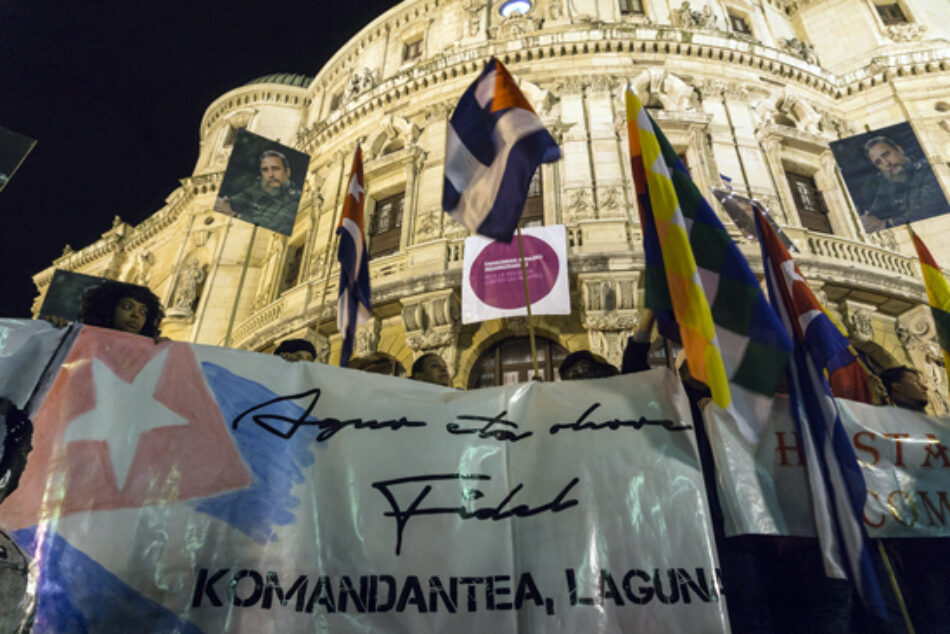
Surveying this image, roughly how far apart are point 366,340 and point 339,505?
886cm

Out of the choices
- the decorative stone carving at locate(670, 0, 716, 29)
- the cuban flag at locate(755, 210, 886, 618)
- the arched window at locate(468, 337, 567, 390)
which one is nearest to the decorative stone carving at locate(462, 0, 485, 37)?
the decorative stone carving at locate(670, 0, 716, 29)

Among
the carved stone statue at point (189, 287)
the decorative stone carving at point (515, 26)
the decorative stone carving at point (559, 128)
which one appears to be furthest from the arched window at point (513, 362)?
the carved stone statue at point (189, 287)

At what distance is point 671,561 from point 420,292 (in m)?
8.68

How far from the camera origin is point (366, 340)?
11.4 m

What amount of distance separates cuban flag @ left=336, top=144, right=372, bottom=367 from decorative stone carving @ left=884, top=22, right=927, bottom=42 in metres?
21.6

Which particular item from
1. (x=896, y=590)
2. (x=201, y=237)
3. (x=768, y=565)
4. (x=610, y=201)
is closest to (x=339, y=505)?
(x=768, y=565)

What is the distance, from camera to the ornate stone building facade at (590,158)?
10727 millimetres

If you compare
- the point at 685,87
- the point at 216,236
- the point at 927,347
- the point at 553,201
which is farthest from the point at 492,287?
the point at 216,236

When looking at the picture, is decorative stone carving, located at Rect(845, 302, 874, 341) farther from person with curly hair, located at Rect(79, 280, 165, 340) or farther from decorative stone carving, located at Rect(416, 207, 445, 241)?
person with curly hair, located at Rect(79, 280, 165, 340)

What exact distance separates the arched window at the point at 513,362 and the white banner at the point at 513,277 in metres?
1.26

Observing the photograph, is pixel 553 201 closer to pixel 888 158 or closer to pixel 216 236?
pixel 888 158

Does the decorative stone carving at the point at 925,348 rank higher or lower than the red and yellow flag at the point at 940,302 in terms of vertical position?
higher

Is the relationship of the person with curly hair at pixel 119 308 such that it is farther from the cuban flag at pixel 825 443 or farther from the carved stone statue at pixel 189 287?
the carved stone statue at pixel 189 287

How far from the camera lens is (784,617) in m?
3.12
